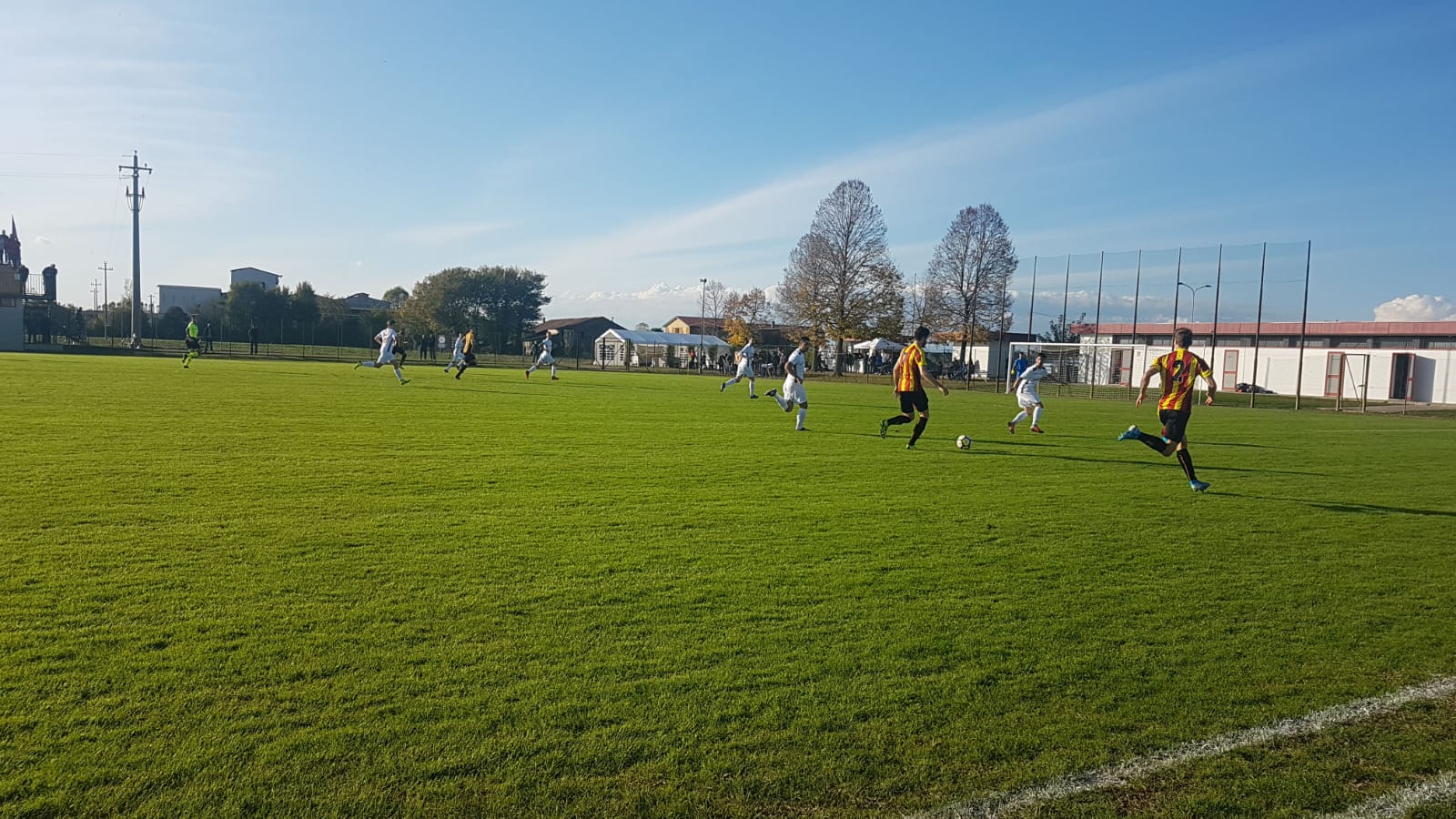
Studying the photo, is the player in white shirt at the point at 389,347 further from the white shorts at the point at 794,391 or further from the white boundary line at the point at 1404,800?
the white boundary line at the point at 1404,800

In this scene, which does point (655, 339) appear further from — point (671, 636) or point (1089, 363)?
point (671, 636)

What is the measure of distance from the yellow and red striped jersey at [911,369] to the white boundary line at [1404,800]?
34.9 feet

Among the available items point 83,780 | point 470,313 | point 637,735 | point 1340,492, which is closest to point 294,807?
point 83,780

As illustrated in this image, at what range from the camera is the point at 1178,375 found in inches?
429

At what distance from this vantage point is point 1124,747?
377cm

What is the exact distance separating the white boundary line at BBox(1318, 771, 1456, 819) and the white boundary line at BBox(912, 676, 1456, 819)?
48 cm

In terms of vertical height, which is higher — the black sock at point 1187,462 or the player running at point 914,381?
the player running at point 914,381

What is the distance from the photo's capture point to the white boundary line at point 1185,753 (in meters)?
3.27

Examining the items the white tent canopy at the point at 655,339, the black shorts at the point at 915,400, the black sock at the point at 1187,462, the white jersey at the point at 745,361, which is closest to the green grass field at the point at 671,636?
the black sock at the point at 1187,462

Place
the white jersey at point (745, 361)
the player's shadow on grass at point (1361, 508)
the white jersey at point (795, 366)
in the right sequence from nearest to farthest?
the player's shadow on grass at point (1361, 508)
the white jersey at point (795, 366)
the white jersey at point (745, 361)

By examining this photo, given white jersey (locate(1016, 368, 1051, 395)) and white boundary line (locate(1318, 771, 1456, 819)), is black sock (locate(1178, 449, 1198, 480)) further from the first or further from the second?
white jersey (locate(1016, 368, 1051, 395))

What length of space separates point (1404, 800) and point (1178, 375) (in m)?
8.28

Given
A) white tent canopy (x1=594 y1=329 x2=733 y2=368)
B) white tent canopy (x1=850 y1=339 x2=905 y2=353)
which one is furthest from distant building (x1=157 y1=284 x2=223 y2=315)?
white tent canopy (x1=850 y1=339 x2=905 y2=353)

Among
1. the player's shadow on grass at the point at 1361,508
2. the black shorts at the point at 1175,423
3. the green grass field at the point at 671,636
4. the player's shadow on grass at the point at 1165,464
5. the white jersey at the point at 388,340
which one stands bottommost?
the green grass field at the point at 671,636
